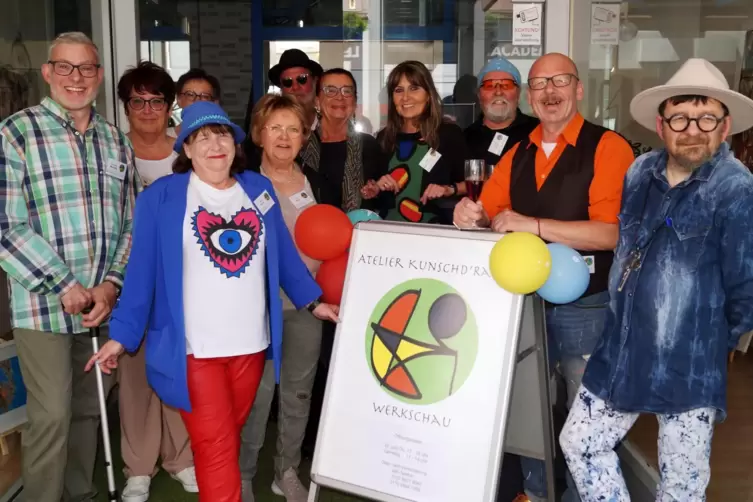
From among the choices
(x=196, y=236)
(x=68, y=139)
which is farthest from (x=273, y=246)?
(x=68, y=139)

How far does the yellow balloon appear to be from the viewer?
2.28 m

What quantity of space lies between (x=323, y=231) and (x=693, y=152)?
127 centimetres

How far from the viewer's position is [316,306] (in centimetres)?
281

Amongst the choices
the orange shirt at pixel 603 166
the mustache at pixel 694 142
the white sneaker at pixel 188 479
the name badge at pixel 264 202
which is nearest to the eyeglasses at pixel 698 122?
the mustache at pixel 694 142

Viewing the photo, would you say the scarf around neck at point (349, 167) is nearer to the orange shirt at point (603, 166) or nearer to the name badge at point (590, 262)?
the orange shirt at point (603, 166)

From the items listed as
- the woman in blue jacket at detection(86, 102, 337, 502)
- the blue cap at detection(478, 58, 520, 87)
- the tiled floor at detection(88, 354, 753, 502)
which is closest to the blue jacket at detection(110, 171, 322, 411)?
the woman in blue jacket at detection(86, 102, 337, 502)

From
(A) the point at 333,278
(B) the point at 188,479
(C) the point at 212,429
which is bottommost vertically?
(B) the point at 188,479

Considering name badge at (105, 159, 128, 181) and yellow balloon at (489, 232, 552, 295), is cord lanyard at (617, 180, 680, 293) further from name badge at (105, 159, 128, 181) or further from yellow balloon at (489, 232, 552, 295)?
name badge at (105, 159, 128, 181)

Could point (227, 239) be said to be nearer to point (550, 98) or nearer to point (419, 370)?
point (419, 370)

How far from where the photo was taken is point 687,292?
6.85 ft

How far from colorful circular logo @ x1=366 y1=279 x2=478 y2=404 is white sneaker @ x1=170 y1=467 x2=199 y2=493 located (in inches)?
48.7

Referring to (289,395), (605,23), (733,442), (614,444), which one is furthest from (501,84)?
(733,442)

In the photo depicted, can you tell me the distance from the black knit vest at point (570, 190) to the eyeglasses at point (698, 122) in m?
0.45

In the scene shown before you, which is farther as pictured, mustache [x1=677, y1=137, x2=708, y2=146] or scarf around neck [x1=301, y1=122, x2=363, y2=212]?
scarf around neck [x1=301, y1=122, x2=363, y2=212]
